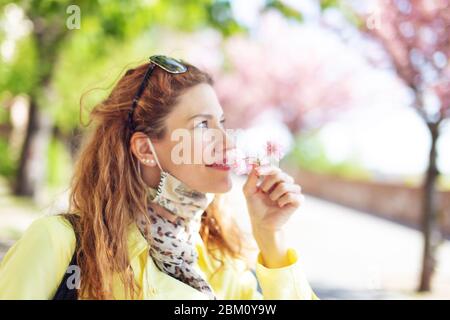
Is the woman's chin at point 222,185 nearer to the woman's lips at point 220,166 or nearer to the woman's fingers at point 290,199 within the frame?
the woman's lips at point 220,166

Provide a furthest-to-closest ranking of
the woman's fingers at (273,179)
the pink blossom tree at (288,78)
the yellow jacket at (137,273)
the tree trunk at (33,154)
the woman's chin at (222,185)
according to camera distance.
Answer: the pink blossom tree at (288,78)
the tree trunk at (33,154)
the woman's chin at (222,185)
the woman's fingers at (273,179)
the yellow jacket at (137,273)

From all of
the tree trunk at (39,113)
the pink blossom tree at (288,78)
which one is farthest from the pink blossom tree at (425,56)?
the pink blossom tree at (288,78)

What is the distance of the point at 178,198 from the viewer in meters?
1.46

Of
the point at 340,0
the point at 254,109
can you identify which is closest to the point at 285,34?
the point at 254,109

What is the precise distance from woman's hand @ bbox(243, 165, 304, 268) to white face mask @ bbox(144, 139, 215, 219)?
0.52 feet

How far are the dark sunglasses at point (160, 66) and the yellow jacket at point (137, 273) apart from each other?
1.04 feet

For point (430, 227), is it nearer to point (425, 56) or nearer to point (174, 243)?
point (425, 56)

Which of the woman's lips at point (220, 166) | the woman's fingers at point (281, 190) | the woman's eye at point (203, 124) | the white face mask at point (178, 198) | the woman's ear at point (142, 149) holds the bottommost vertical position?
the white face mask at point (178, 198)

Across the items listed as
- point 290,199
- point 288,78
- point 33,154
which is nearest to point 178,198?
point 290,199

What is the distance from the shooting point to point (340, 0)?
206 inches

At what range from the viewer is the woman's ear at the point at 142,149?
4.88 feet

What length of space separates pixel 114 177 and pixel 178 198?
0.17 m

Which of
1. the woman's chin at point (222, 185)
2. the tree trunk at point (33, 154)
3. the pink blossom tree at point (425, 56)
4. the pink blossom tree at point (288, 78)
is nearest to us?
the woman's chin at point (222, 185)
